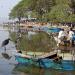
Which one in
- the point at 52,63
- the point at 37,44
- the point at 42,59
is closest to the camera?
the point at 52,63

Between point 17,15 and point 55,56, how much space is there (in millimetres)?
76891

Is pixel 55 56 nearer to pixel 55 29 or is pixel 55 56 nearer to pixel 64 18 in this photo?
pixel 55 29

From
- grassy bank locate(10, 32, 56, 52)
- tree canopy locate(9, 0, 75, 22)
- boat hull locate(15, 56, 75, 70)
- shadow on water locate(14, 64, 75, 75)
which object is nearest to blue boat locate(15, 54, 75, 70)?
boat hull locate(15, 56, 75, 70)

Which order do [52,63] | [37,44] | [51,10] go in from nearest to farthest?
[52,63]
[37,44]
[51,10]

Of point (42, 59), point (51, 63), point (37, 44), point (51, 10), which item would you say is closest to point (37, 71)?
point (42, 59)

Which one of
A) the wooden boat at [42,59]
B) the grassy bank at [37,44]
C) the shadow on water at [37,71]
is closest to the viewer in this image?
the shadow on water at [37,71]

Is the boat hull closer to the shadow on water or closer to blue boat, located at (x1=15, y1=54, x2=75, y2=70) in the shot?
blue boat, located at (x1=15, y1=54, x2=75, y2=70)

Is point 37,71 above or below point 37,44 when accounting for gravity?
below

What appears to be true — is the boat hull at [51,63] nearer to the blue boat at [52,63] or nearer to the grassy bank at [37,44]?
the blue boat at [52,63]

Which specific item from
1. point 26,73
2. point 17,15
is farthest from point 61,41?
point 17,15

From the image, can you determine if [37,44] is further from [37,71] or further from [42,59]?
[37,71]

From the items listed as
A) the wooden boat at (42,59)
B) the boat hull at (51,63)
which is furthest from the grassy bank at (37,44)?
the boat hull at (51,63)

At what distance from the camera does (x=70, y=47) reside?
107 feet

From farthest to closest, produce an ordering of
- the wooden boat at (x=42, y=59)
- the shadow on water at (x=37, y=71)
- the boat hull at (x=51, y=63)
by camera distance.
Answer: the wooden boat at (x=42, y=59)
the boat hull at (x=51, y=63)
the shadow on water at (x=37, y=71)
